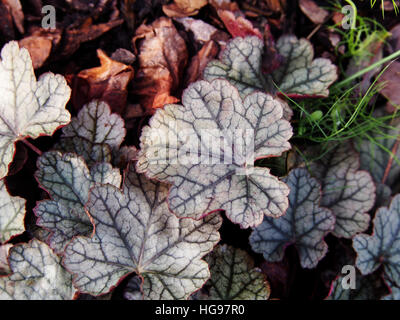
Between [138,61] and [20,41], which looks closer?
[20,41]

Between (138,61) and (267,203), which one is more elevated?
(138,61)

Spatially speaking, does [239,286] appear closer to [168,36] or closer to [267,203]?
[267,203]

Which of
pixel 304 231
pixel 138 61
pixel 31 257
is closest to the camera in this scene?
pixel 31 257

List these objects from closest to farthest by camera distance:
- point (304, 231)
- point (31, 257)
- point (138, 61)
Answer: point (31, 257)
point (304, 231)
point (138, 61)

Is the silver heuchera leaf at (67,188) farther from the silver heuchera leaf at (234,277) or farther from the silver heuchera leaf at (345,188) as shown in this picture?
the silver heuchera leaf at (345,188)

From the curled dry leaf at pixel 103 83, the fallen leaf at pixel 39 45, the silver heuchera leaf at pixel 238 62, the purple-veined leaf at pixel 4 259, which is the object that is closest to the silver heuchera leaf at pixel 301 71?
the silver heuchera leaf at pixel 238 62

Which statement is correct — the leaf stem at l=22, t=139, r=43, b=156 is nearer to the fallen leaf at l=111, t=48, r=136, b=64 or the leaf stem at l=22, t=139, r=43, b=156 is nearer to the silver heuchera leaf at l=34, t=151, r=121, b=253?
the silver heuchera leaf at l=34, t=151, r=121, b=253

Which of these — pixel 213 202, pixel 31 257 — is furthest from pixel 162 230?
pixel 31 257
